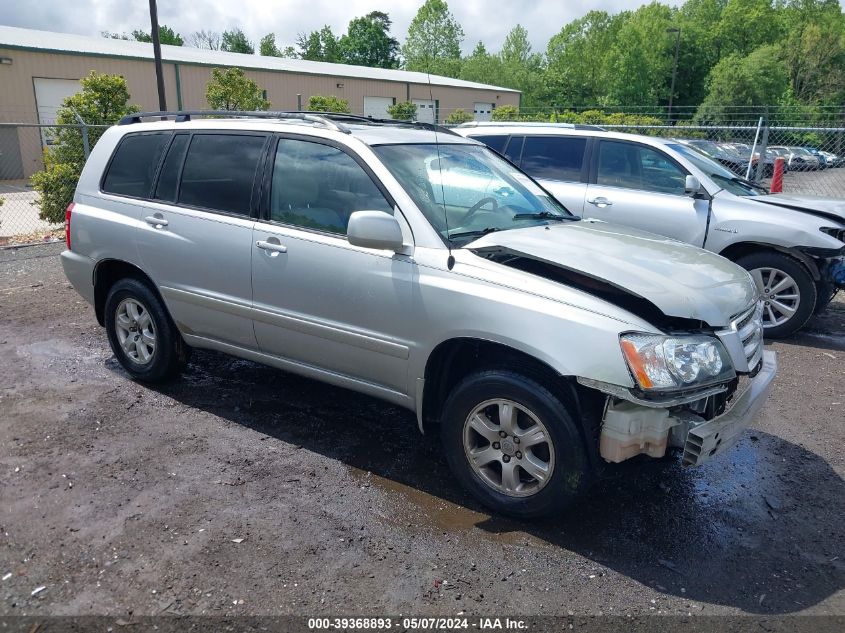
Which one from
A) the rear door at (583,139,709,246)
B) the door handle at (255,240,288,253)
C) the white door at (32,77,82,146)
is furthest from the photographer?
the white door at (32,77,82,146)

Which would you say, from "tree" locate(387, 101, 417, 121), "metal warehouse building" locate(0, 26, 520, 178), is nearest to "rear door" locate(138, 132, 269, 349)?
"metal warehouse building" locate(0, 26, 520, 178)

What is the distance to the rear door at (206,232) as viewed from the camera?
14.2 ft

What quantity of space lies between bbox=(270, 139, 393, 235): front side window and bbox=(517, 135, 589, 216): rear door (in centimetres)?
391

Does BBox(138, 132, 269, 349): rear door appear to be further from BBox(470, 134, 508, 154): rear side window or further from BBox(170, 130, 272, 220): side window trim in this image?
BBox(470, 134, 508, 154): rear side window

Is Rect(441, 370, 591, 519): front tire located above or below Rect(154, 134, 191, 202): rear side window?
below

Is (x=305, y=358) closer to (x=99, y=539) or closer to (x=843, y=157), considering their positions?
(x=99, y=539)

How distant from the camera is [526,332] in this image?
3.15m

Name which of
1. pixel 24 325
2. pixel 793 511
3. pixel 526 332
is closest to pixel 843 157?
pixel 793 511

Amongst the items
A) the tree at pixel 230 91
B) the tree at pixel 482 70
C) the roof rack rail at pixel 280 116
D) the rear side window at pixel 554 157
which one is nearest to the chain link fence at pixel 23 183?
the tree at pixel 230 91

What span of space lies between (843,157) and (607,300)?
13627mm

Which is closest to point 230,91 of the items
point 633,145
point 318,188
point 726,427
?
point 633,145

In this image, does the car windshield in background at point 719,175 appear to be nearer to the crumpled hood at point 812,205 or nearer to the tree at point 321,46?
the crumpled hood at point 812,205

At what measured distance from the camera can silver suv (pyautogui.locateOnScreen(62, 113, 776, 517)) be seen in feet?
10.1

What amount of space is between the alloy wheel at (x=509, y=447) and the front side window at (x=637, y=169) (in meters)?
4.64
